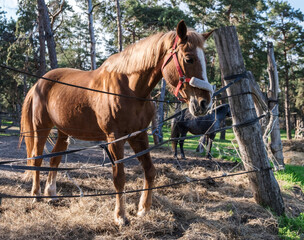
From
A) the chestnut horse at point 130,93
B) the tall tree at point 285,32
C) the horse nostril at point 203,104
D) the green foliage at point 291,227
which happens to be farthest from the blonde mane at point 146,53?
the tall tree at point 285,32

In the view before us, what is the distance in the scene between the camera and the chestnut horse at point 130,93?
244cm

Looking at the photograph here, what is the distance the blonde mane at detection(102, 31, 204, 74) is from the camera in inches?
100

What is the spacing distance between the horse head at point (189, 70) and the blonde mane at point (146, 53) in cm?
1

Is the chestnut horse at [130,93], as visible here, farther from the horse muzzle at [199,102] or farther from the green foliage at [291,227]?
the green foliage at [291,227]

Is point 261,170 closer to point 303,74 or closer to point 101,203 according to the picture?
point 101,203

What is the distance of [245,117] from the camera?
3.13 metres

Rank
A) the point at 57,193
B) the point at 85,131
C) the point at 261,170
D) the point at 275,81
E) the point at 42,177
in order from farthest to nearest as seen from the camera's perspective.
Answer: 1. the point at 275,81
2. the point at 42,177
3. the point at 57,193
4. the point at 85,131
5. the point at 261,170

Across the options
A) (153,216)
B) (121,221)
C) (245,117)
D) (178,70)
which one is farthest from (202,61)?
(121,221)

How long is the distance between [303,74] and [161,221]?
22266mm

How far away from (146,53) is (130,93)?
1.63ft

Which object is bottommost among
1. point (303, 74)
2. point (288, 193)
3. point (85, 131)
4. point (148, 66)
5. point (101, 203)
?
point (288, 193)

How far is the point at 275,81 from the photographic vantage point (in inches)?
215

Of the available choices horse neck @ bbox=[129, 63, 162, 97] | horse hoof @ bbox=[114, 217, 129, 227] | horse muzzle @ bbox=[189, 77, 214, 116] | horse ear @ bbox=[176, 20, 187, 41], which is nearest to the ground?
horse hoof @ bbox=[114, 217, 129, 227]

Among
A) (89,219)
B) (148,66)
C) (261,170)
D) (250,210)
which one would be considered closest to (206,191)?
(250,210)
